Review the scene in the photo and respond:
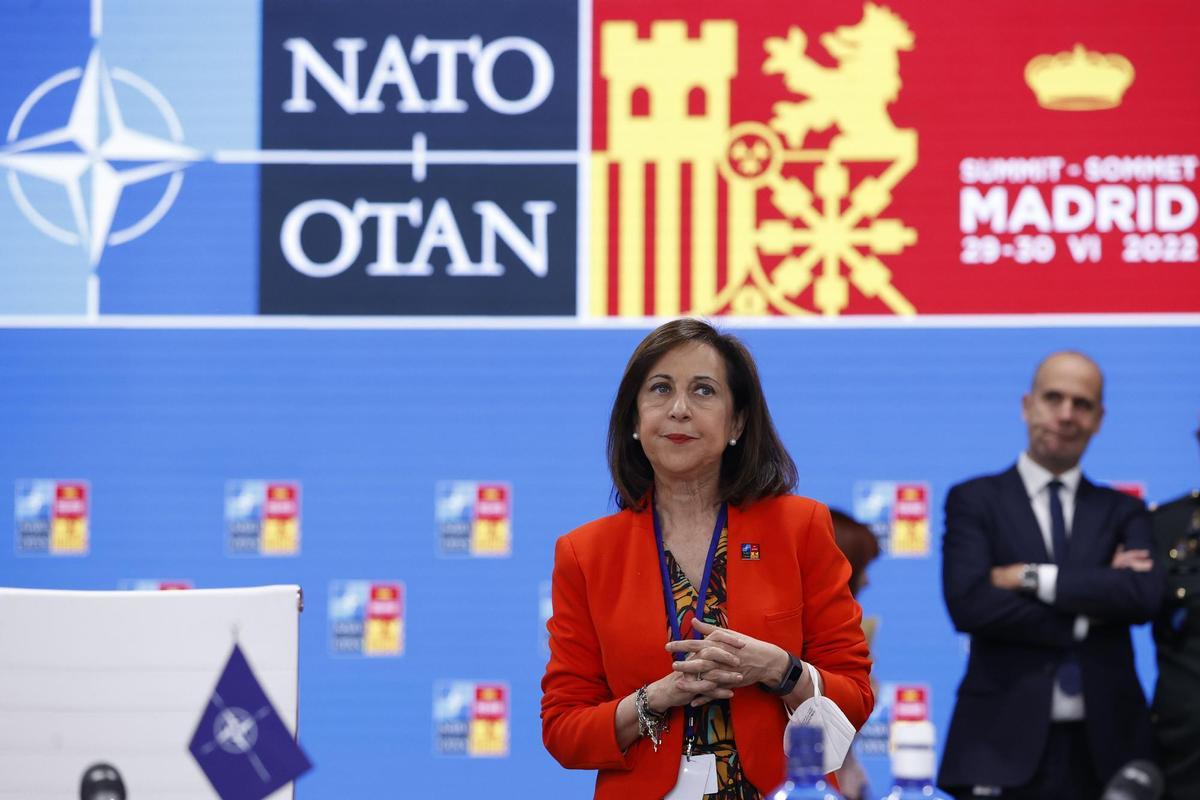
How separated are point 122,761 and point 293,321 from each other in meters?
2.69

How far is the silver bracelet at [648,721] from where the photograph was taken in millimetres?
2088

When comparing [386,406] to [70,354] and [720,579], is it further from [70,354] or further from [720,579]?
[720,579]

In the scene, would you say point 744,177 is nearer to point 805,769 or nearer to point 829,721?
point 829,721

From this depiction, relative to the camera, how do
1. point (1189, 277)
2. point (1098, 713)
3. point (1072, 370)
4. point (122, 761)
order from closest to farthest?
point (122, 761) → point (1098, 713) → point (1072, 370) → point (1189, 277)

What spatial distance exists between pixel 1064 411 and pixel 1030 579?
0.46 metres

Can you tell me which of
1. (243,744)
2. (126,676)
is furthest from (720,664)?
(126,676)

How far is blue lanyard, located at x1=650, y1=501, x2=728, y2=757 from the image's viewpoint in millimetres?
2127

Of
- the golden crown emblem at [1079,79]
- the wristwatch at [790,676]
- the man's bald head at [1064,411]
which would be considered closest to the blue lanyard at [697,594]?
the wristwatch at [790,676]

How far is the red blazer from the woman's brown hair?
37 mm

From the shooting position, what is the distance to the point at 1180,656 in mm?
3287

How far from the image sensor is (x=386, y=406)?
15.5 ft

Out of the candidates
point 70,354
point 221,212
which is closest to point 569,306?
point 221,212

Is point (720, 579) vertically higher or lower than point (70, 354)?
lower

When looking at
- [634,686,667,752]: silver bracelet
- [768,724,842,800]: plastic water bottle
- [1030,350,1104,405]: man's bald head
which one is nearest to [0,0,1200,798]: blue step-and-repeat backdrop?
[1030,350,1104,405]: man's bald head
